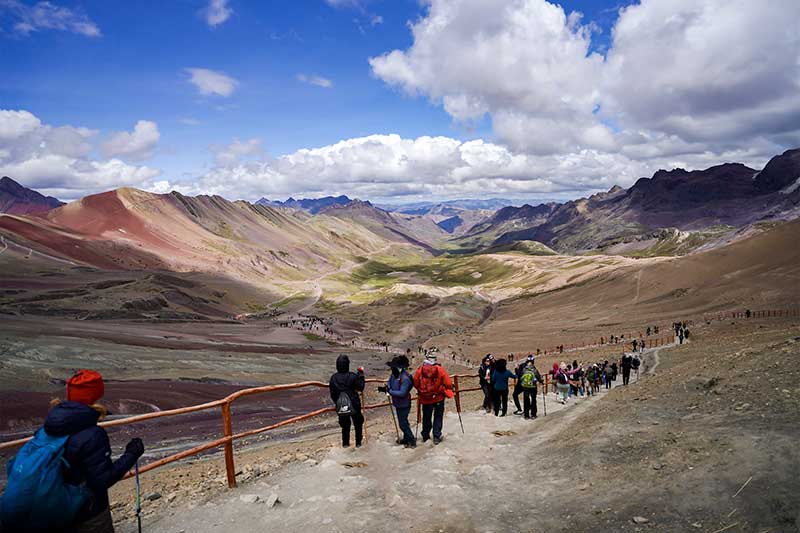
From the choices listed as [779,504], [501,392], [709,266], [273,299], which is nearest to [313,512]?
[779,504]

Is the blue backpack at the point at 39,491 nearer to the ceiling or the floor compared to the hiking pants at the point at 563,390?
nearer to the ceiling

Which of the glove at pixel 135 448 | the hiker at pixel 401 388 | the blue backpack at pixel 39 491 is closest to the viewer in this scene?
the blue backpack at pixel 39 491

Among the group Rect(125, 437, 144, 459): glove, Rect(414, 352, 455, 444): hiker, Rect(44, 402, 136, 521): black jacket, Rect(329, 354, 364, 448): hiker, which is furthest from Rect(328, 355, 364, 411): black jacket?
Rect(44, 402, 136, 521): black jacket

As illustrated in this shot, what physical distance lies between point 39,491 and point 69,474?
1.06 feet

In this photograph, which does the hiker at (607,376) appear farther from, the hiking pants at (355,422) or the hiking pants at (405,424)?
the hiking pants at (355,422)

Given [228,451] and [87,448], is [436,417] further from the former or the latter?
[87,448]

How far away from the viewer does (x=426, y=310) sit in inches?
5221

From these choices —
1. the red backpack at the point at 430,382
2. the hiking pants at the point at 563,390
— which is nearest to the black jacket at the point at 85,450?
the red backpack at the point at 430,382

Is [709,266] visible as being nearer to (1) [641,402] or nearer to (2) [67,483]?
(1) [641,402]

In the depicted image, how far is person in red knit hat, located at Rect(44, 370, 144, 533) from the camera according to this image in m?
5.59

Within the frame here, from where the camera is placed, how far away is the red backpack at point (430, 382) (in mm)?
13016

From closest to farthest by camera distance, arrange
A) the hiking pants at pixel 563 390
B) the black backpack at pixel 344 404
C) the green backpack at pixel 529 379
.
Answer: the black backpack at pixel 344 404 < the green backpack at pixel 529 379 < the hiking pants at pixel 563 390

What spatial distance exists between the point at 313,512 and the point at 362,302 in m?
147

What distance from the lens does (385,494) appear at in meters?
9.34
